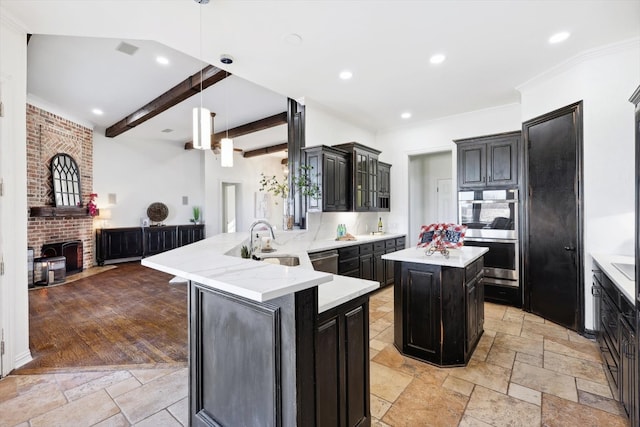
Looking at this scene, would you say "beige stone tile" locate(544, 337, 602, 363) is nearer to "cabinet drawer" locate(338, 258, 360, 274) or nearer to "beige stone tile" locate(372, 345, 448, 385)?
"beige stone tile" locate(372, 345, 448, 385)

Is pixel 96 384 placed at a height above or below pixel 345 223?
below

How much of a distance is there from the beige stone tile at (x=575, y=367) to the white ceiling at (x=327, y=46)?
3.00m

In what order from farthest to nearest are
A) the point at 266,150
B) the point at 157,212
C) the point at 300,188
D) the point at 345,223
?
the point at 266,150
the point at 157,212
the point at 345,223
the point at 300,188

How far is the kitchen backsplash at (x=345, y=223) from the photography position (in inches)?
185

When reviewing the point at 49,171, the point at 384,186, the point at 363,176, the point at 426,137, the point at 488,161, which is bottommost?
the point at 384,186

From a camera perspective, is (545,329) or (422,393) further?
(545,329)

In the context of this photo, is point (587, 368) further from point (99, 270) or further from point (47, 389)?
point (99, 270)

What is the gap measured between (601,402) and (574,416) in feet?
1.06

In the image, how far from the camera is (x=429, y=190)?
6.58 meters

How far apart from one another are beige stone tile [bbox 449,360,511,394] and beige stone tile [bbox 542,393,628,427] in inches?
10.7

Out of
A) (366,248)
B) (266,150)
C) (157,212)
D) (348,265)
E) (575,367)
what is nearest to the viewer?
(575,367)

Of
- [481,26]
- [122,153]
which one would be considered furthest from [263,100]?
[122,153]

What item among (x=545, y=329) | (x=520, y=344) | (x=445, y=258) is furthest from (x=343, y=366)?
(x=545, y=329)

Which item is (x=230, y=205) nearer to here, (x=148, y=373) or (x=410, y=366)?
(x=148, y=373)
